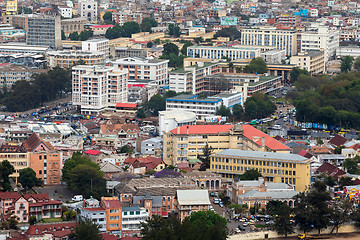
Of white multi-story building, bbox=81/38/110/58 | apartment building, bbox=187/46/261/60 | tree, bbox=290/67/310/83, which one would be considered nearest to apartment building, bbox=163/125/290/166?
tree, bbox=290/67/310/83

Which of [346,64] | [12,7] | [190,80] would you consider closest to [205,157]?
[190,80]

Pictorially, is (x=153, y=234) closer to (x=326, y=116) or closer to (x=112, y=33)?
(x=326, y=116)

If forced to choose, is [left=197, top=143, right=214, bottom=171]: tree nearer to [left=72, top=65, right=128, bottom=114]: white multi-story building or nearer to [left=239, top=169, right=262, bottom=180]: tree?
[left=239, top=169, right=262, bottom=180]: tree

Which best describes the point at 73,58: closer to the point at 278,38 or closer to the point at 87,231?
the point at 278,38

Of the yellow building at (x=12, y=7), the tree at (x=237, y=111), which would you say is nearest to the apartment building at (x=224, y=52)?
the tree at (x=237, y=111)

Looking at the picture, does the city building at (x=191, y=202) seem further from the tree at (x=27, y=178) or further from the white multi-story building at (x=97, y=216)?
the tree at (x=27, y=178)

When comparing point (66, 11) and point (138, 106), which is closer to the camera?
point (138, 106)

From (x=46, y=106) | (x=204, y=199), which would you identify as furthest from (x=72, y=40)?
(x=204, y=199)
